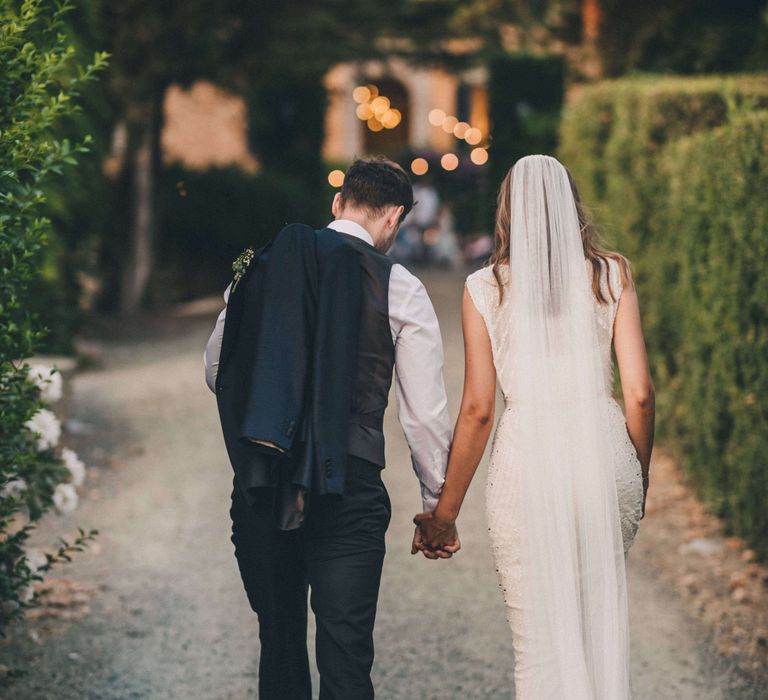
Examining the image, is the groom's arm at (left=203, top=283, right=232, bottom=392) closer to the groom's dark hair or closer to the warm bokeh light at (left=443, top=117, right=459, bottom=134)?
the groom's dark hair

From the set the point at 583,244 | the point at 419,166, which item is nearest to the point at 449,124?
the point at 419,166

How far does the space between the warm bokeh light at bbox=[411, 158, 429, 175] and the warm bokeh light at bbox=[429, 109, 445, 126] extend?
528 inches

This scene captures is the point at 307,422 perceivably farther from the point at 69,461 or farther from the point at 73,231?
the point at 73,231

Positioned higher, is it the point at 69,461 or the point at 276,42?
the point at 276,42

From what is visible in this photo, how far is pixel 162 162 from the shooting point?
55.9 ft

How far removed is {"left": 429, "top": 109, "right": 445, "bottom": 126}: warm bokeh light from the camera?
41.1 meters

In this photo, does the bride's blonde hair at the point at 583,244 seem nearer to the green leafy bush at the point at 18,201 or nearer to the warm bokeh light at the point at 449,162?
the green leafy bush at the point at 18,201

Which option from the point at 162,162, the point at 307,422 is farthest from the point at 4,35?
the point at 162,162

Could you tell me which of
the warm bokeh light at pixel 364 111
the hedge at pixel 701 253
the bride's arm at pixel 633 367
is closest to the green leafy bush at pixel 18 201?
the bride's arm at pixel 633 367

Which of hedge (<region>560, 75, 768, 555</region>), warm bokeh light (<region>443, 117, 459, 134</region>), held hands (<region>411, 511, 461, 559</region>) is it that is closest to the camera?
held hands (<region>411, 511, 461, 559</region>)

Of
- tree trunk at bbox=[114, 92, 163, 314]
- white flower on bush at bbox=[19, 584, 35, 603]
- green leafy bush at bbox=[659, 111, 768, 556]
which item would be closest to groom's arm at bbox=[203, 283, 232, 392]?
white flower on bush at bbox=[19, 584, 35, 603]

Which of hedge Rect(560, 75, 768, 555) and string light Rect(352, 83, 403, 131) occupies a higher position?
string light Rect(352, 83, 403, 131)

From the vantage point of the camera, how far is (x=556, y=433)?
11.9 ft

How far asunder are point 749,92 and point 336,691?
259 inches
